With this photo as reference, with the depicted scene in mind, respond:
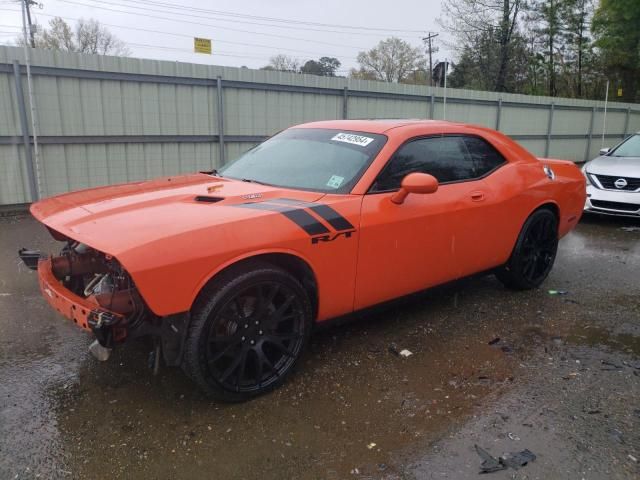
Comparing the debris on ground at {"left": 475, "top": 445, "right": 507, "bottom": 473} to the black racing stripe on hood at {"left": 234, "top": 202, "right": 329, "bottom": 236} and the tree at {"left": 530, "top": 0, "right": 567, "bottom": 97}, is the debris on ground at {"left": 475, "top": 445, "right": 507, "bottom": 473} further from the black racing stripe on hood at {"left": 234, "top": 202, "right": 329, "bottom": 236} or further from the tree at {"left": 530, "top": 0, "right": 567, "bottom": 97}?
the tree at {"left": 530, "top": 0, "right": 567, "bottom": 97}

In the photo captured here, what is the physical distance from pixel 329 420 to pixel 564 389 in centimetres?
148

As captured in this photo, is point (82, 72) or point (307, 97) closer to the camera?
point (82, 72)

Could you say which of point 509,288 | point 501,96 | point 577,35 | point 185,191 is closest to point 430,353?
point 509,288

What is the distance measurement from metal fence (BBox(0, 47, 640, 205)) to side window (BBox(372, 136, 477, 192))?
6333mm

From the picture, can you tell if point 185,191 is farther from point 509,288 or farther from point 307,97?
point 307,97

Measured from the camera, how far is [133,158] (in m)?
8.86

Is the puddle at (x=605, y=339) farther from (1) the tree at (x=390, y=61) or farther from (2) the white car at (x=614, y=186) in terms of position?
(1) the tree at (x=390, y=61)

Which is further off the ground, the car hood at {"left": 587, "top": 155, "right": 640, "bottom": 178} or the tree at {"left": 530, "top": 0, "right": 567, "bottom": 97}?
the tree at {"left": 530, "top": 0, "right": 567, "bottom": 97}

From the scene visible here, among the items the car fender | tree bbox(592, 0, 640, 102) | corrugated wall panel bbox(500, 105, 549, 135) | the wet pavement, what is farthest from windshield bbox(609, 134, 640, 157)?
tree bbox(592, 0, 640, 102)

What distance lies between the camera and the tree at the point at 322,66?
5116 cm

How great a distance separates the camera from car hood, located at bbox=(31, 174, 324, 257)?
8.41ft

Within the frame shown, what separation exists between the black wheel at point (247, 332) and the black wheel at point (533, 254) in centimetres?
237

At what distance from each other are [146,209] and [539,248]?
3.60m

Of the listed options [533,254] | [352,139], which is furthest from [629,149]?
[352,139]
